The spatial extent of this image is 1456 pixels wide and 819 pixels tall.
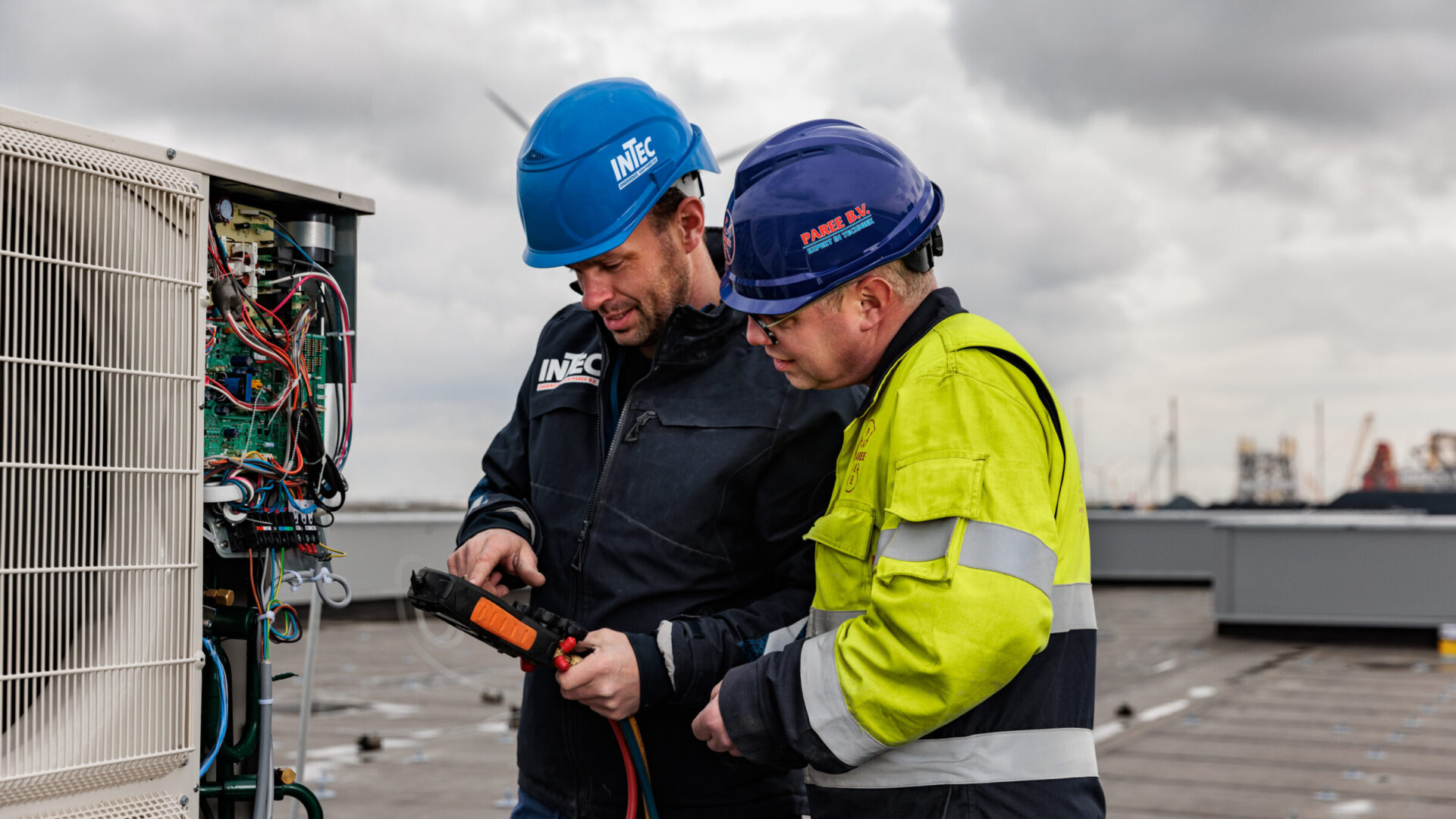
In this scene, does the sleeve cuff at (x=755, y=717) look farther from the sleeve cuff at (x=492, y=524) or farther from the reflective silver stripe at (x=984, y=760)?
the sleeve cuff at (x=492, y=524)

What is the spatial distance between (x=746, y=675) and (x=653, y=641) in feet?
0.96

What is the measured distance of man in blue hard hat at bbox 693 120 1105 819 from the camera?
146cm

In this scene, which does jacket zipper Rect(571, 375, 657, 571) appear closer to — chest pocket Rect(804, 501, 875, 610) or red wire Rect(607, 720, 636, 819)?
red wire Rect(607, 720, 636, 819)

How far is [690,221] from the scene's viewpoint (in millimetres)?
2146

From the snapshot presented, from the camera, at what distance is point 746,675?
1.65 meters

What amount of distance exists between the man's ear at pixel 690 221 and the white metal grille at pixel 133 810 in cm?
117

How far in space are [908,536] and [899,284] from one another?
0.38 metres

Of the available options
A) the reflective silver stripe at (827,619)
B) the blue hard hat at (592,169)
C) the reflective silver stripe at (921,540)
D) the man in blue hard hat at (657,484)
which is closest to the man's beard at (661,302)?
the man in blue hard hat at (657,484)

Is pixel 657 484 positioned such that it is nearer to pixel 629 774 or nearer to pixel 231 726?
pixel 629 774

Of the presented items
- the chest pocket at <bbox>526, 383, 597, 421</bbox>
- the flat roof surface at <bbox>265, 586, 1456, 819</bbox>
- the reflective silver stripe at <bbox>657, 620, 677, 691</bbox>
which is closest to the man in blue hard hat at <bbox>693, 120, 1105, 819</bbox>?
the reflective silver stripe at <bbox>657, 620, 677, 691</bbox>

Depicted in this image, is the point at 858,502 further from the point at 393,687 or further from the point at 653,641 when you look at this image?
the point at 393,687

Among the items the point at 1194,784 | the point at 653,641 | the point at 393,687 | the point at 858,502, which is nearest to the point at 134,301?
the point at 653,641

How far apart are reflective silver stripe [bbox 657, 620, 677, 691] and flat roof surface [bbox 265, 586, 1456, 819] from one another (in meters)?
3.92

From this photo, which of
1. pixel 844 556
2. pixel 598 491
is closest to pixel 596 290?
pixel 598 491
